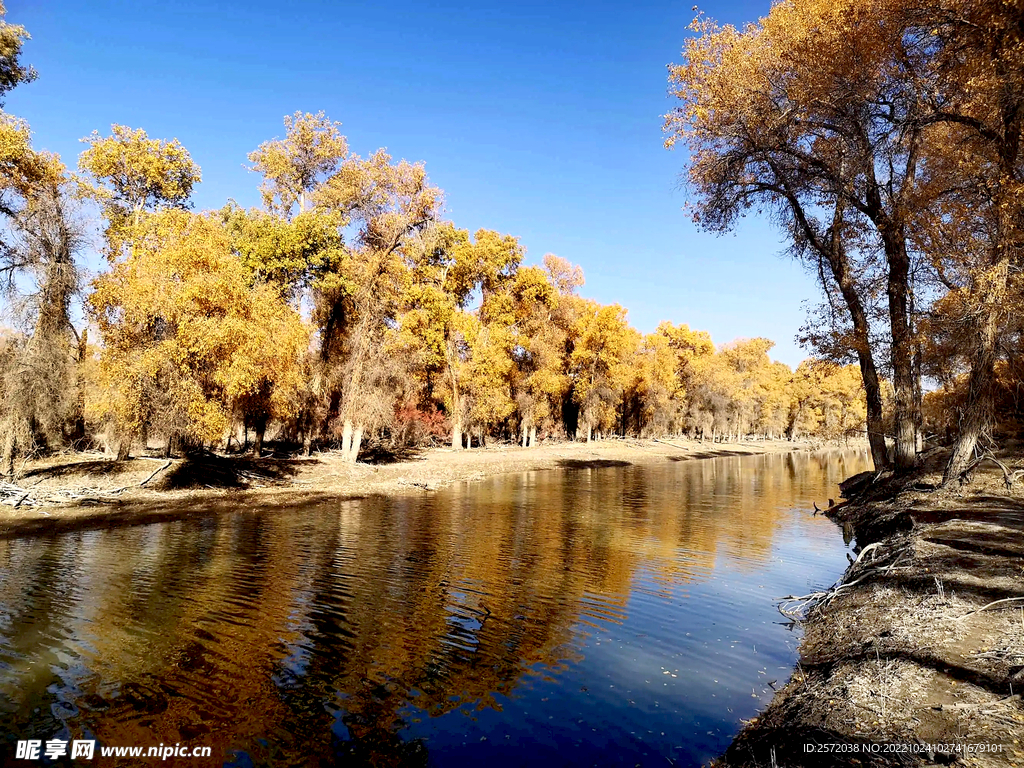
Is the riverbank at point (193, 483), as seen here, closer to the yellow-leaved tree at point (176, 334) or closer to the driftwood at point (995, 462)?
the yellow-leaved tree at point (176, 334)

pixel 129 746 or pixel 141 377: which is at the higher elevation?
pixel 141 377

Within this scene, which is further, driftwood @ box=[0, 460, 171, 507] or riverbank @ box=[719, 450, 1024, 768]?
driftwood @ box=[0, 460, 171, 507]

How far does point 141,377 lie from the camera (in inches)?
920

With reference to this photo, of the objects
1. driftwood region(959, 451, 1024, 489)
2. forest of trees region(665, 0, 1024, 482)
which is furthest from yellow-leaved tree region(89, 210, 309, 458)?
driftwood region(959, 451, 1024, 489)

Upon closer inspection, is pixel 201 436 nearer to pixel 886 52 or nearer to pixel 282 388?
pixel 282 388

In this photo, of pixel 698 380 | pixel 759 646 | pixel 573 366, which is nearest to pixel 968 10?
pixel 759 646

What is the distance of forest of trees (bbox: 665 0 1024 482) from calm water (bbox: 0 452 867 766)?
6711 mm

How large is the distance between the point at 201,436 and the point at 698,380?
241 feet

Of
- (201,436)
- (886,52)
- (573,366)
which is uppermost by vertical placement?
(886,52)

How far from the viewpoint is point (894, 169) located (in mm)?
19500

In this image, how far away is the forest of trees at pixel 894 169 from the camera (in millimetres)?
13844

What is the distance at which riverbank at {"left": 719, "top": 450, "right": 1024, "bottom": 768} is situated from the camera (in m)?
5.50

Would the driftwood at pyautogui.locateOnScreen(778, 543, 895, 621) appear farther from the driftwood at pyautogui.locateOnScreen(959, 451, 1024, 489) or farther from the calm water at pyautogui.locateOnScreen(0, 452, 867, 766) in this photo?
the driftwood at pyautogui.locateOnScreen(959, 451, 1024, 489)

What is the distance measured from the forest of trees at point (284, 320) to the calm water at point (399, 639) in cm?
810
